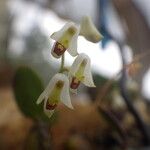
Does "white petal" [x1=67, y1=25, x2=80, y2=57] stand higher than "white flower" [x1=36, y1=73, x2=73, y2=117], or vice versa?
"white petal" [x1=67, y1=25, x2=80, y2=57]

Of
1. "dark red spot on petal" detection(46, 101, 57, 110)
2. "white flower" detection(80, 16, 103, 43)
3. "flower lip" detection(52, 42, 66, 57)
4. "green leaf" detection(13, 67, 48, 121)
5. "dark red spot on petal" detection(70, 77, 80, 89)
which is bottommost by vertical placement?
"green leaf" detection(13, 67, 48, 121)

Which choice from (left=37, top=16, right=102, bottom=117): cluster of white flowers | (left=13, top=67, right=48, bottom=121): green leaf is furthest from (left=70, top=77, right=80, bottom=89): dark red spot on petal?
(left=13, top=67, right=48, bottom=121): green leaf

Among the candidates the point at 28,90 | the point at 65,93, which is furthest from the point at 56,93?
the point at 28,90

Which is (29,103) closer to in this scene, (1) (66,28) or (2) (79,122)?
(1) (66,28)

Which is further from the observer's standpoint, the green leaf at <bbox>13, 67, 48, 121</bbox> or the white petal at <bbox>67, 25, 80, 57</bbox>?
the green leaf at <bbox>13, 67, 48, 121</bbox>

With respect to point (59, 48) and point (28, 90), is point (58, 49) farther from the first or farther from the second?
point (28, 90)

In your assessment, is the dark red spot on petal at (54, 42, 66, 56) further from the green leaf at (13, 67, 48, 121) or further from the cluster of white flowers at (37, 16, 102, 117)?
the green leaf at (13, 67, 48, 121)
